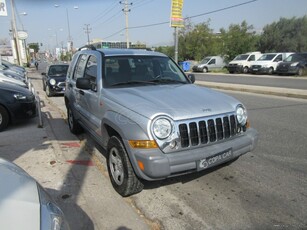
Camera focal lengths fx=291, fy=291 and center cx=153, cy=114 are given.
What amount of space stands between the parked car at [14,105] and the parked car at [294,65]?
74.1 ft

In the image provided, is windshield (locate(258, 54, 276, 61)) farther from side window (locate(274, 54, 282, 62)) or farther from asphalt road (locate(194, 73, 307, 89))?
asphalt road (locate(194, 73, 307, 89))

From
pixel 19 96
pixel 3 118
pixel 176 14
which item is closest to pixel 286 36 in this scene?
pixel 176 14

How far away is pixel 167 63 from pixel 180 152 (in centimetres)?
239

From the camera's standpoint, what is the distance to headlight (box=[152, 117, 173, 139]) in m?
3.25

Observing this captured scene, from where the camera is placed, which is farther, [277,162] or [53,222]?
[277,162]

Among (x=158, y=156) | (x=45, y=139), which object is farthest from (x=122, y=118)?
(x=45, y=139)

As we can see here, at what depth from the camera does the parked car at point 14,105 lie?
7.15 meters

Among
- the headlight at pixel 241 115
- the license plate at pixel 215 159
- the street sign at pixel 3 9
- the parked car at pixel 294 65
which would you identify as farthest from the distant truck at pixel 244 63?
the license plate at pixel 215 159

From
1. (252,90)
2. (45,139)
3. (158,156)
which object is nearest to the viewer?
(158,156)

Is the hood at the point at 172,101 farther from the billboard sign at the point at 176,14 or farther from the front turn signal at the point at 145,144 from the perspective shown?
the billboard sign at the point at 176,14

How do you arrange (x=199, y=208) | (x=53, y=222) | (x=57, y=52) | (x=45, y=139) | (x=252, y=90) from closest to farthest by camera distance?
1. (x=53, y=222)
2. (x=199, y=208)
3. (x=45, y=139)
4. (x=252, y=90)
5. (x=57, y=52)

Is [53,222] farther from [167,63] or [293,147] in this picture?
[293,147]

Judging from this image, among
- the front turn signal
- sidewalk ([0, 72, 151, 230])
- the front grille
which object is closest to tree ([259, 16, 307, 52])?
sidewalk ([0, 72, 151, 230])

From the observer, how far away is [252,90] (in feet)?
45.6
